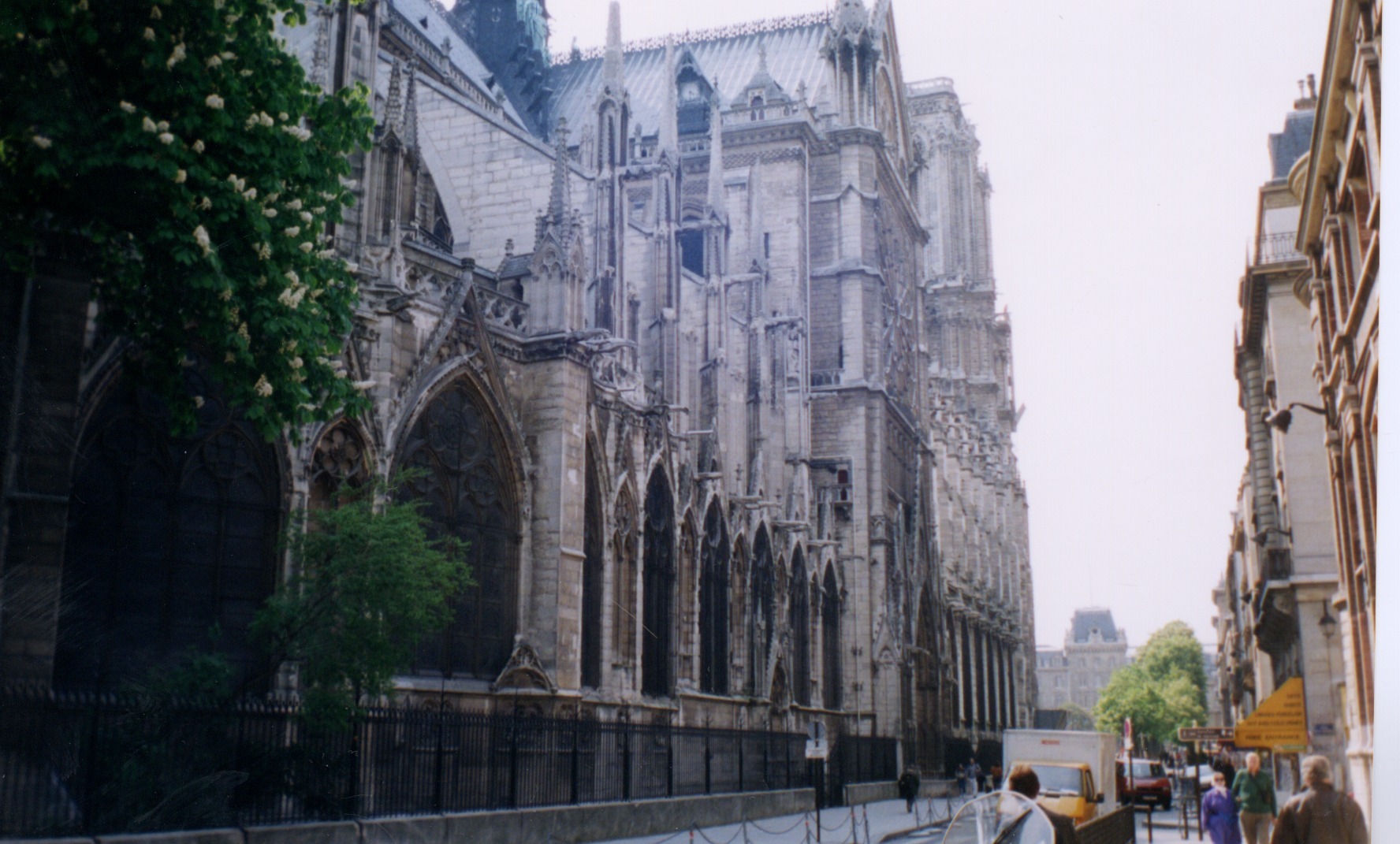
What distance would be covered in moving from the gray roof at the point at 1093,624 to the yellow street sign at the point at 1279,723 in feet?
482

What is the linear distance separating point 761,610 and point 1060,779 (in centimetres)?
1413

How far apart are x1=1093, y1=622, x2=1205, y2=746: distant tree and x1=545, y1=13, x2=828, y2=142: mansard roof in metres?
58.1

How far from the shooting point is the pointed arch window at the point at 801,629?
1483 inches

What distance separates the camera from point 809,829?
19.1m

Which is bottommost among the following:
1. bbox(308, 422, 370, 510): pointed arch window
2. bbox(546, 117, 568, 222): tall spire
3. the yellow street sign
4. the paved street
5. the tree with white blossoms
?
the paved street

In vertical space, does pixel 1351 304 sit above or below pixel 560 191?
below

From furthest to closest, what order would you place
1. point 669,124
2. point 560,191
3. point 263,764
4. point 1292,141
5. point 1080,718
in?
point 1080,718 < point 1292,141 < point 669,124 < point 560,191 < point 263,764

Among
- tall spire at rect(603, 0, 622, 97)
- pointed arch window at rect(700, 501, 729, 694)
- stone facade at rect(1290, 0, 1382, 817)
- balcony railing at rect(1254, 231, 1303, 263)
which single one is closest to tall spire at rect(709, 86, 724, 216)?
tall spire at rect(603, 0, 622, 97)

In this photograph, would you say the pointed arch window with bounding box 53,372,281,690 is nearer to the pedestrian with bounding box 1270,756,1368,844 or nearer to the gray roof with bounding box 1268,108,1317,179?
the pedestrian with bounding box 1270,756,1368,844

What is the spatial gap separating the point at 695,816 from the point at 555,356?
26.3 ft

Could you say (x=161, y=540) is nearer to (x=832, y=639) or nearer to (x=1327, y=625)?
(x=1327, y=625)

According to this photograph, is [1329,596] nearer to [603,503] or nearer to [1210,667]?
[603,503]

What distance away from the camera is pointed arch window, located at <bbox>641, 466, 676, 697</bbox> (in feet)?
94.2

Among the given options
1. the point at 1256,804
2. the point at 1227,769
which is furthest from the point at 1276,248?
the point at 1256,804
